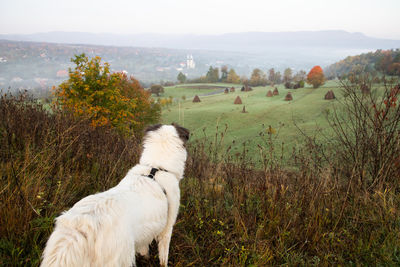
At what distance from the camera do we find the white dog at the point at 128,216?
1642 mm

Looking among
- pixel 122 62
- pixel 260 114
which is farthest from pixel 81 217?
pixel 122 62

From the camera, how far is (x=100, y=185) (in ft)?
12.4

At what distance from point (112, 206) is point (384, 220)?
12.6 feet

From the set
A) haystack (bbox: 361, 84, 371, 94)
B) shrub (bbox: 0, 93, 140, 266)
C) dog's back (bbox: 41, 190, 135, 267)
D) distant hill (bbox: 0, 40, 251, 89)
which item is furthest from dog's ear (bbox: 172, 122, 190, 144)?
distant hill (bbox: 0, 40, 251, 89)

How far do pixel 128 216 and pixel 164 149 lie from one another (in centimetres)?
107

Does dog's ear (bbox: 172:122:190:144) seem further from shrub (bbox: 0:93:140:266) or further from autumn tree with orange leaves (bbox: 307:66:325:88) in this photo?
Result: autumn tree with orange leaves (bbox: 307:66:325:88)

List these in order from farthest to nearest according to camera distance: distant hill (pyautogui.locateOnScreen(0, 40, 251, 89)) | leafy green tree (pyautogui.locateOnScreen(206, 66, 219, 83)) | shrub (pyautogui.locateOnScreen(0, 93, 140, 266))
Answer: leafy green tree (pyautogui.locateOnScreen(206, 66, 219, 83)) < distant hill (pyautogui.locateOnScreen(0, 40, 251, 89)) < shrub (pyautogui.locateOnScreen(0, 93, 140, 266))

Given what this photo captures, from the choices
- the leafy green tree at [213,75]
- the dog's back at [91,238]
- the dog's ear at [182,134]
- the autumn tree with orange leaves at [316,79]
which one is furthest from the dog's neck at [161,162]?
the leafy green tree at [213,75]

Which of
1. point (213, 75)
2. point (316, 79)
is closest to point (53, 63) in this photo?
point (213, 75)

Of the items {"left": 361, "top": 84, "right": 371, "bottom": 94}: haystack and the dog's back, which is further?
{"left": 361, "top": 84, "right": 371, "bottom": 94}: haystack

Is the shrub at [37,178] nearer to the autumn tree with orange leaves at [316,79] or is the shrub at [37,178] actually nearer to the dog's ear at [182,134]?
the dog's ear at [182,134]

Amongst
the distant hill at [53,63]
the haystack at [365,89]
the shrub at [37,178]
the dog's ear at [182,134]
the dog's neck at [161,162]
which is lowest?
the shrub at [37,178]

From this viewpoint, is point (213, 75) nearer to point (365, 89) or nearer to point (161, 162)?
point (365, 89)

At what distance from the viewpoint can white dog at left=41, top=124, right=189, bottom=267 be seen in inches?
64.6
